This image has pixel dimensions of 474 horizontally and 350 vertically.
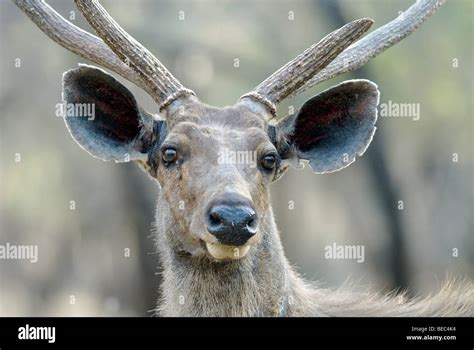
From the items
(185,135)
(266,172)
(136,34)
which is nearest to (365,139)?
(266,172)

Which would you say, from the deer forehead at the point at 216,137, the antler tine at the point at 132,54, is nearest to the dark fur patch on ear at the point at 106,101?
the antler tine at the point at 132,54

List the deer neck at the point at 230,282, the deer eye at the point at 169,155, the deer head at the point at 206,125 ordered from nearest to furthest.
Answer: the deer neck at the point at 230,282 < the deer head at the point at 206,125 < the deer eye at the point at 169,155

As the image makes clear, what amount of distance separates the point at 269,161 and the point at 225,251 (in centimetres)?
117

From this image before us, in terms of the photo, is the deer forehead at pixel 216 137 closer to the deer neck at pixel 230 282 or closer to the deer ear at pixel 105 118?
the deer ear at pixel 105 118

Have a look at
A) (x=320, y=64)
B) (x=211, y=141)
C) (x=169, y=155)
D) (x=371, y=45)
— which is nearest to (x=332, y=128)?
(x=320, y=64)

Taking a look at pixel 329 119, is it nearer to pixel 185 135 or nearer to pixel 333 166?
pixel 333 166

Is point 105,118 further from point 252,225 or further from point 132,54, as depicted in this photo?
point 252,225

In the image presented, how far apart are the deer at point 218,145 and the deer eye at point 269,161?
12mm

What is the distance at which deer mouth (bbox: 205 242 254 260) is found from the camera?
935cm

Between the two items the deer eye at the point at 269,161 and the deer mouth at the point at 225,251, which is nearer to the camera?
the deer mouth at the point at 225,251

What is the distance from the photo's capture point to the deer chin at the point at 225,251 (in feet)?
30.7

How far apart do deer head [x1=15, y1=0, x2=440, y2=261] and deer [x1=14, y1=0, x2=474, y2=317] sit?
0.01m

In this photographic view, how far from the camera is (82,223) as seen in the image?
2709 cm

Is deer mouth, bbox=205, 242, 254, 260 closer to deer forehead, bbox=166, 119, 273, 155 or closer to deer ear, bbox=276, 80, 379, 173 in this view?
deer forehead, bbox=166, 119, 273, 155
